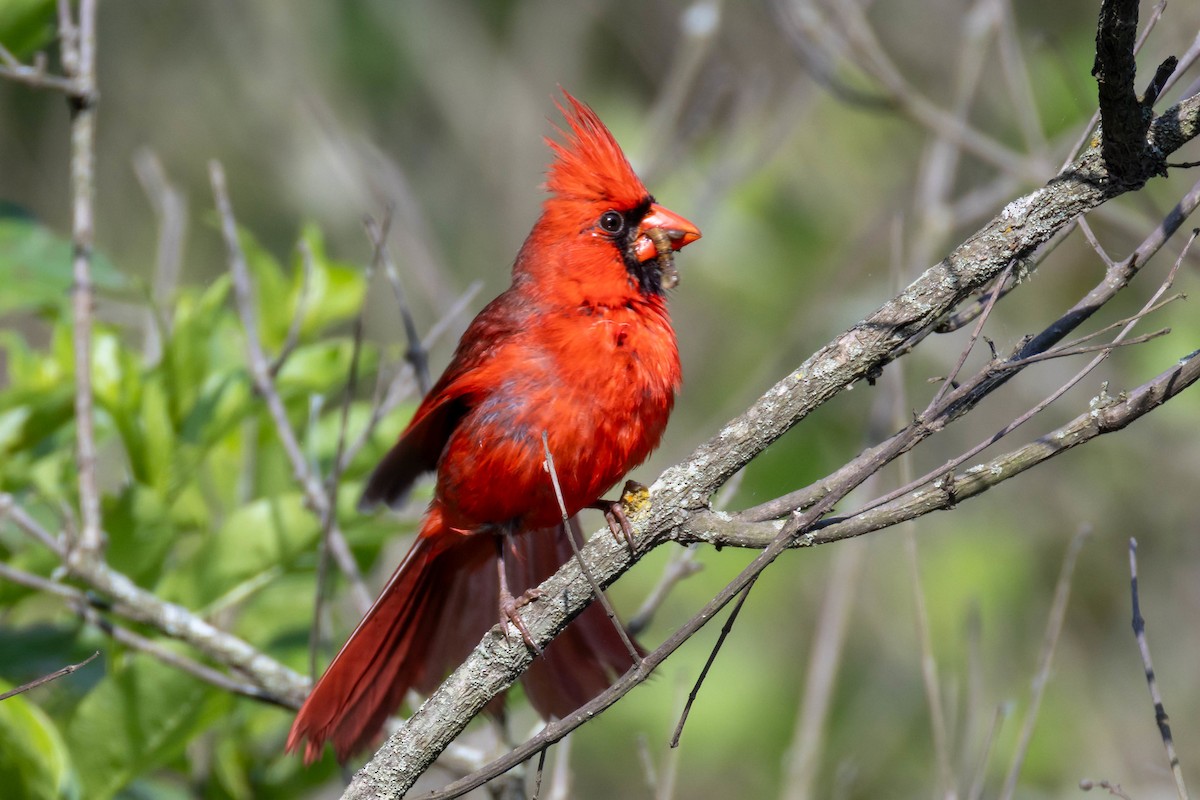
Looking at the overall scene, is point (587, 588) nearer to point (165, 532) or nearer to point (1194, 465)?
point (165, 532)

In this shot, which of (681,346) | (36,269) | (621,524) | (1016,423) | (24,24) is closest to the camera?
(1016,423)

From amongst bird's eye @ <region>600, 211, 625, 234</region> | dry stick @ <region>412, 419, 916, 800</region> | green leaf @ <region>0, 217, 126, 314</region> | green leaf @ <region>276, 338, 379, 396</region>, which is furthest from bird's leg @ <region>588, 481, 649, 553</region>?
green leaf @ <region>0, 217, 126, 314</region>

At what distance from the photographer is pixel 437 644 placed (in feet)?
8.93

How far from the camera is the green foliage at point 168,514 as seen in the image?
2.42 m

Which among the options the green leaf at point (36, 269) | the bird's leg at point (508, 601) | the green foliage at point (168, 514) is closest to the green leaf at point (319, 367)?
the green foliage at point (168, 514)

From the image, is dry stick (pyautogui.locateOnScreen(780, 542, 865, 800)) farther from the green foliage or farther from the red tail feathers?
the green foliage

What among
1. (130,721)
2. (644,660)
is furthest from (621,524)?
A: (130,721)

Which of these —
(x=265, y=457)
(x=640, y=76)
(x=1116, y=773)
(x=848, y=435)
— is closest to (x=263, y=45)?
(x=640, y=76)

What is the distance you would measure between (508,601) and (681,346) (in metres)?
3.40

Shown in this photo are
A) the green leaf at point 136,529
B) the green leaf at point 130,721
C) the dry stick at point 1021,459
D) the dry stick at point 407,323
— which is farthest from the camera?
the dry stick at point 407,323

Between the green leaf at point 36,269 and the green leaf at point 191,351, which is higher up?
the green leaf at point 36,269

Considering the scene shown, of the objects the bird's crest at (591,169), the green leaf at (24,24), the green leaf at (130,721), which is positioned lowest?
the green leaf at (130,721)

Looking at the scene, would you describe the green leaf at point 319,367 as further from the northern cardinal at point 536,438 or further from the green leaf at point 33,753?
the green leaf at point 33,753

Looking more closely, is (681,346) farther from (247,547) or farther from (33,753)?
(33,753)
